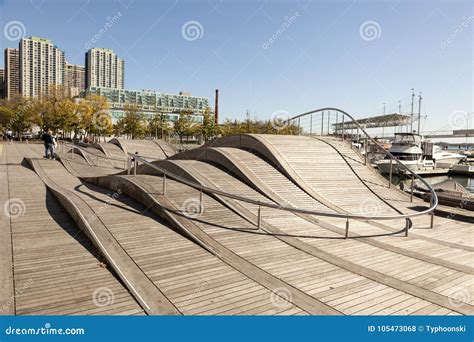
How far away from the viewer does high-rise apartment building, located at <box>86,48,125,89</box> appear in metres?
151

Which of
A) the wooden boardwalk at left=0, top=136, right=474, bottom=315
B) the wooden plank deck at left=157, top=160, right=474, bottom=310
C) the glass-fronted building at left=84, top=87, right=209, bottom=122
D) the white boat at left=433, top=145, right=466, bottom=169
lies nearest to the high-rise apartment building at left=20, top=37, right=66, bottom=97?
the glass-fronted building at left=84, top=87, right=209, bottom=122

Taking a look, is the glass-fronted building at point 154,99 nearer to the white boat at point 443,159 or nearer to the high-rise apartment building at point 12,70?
the high-rise apartment building at point 12,70

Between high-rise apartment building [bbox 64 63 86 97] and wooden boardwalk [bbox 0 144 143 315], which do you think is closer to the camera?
wooden boardwalk [bbox 0 144 143 315]

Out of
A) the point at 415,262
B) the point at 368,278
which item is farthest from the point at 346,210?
the point at 368,278

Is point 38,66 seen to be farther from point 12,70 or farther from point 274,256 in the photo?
point 274,256

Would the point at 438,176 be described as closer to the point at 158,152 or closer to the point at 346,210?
the point at 158,152

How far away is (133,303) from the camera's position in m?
5.62

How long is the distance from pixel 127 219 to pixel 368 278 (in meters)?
6.26

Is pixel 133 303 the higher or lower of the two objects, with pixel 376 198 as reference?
lower

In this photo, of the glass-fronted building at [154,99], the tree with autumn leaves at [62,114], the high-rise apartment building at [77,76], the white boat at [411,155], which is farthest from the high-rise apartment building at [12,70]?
the white boat at [411,155]

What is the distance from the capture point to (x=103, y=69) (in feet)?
514

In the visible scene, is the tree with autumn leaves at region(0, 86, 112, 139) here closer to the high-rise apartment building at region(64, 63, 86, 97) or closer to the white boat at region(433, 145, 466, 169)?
the white boat at region(433, 145, 466, 169)

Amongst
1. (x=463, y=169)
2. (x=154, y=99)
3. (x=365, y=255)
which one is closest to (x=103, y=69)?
(x=154, y=99)

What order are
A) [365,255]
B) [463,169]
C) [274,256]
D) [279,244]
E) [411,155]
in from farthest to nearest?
[463,169] → [411,155] → [279,244] → [365,255] → [274,256]
